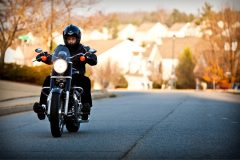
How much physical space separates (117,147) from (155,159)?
56.2 inches

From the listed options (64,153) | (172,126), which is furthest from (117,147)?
(172,126)

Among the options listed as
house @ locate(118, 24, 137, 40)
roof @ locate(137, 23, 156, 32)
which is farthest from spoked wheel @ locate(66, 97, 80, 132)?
roof @ locate(137, 23, 156, 32)

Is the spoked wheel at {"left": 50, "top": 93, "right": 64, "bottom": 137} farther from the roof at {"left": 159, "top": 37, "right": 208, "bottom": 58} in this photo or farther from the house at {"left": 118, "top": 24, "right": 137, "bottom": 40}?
the house at {"left": 118, "top": 24, "right": 137, "bottom": 40}

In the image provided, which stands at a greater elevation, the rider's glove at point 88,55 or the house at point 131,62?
the house at point 131,62

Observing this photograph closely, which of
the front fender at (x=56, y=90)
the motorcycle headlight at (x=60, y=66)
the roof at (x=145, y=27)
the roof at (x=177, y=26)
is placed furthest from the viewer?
the roof at (x=145, y=27)

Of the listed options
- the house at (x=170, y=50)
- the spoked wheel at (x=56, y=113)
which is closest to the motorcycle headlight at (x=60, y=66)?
the spoked wheel at (x=56, y=113)

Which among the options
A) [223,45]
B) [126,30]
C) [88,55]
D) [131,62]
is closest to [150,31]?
[126,30]

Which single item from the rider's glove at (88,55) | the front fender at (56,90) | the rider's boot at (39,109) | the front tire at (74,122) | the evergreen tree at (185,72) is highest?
the evergreen tree at (185,72)

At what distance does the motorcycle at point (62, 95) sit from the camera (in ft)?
36.1

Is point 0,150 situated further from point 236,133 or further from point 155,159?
point 236,133

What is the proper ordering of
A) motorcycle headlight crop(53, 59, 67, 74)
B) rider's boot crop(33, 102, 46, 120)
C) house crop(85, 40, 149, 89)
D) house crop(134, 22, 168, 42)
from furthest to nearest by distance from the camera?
1. house crop(134, 22, 168, 42)
2. house crop(85, 40, 149, 89)
3. rider's boot crop(33, 102, 46, 120)
4. motorcycle headlight crop(53, 59, 67, 74)

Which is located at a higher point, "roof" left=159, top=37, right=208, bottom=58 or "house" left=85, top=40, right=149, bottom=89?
"roof" left=159, top=37, right=208, bottom=58

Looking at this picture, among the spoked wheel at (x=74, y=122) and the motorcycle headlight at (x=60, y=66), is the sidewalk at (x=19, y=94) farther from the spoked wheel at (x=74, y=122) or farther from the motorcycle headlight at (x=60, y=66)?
the motorcycle headlight at (x=60, y=66)

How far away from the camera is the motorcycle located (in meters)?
11.0
